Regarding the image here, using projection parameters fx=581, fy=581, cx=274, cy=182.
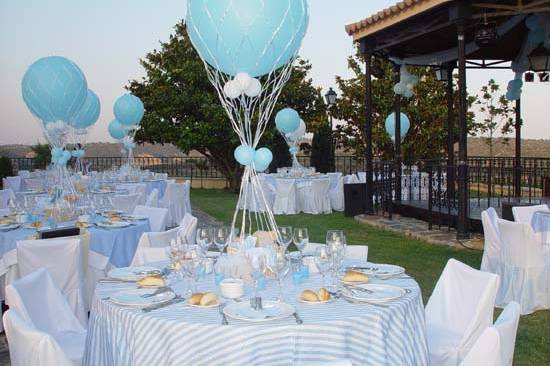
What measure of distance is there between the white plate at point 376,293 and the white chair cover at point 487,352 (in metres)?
0.78

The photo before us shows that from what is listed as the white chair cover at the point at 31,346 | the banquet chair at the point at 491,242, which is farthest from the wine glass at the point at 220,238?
the banquet chair at the point at 491,242

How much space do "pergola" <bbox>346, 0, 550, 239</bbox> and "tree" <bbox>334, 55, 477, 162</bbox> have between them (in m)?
6.46

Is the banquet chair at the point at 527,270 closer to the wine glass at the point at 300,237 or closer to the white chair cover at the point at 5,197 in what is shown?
the wine glass at the point at 300,237

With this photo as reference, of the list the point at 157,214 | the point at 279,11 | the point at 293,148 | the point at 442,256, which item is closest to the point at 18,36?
the point at 293,148

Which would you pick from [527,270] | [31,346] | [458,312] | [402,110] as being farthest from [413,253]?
[402,110]

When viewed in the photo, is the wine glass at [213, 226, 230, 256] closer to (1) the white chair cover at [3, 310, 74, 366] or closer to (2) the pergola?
(1) the white chair cover at [3, 310, 74, 366]

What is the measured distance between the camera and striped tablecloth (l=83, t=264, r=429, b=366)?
2.46 metres

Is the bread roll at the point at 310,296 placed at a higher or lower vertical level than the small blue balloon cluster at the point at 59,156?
lower

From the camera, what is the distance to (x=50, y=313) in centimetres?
346

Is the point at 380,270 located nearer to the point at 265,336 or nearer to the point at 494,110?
the point at 265,336

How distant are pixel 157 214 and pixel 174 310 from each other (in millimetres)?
3967

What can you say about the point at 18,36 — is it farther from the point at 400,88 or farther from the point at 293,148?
the point at 400,88

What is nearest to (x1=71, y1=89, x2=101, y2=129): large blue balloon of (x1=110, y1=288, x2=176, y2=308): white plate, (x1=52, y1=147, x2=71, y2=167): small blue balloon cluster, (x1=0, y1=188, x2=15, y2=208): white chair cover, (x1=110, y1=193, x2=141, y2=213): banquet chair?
(x1=0, y1=188, x2=15, y2=208): white chair cover

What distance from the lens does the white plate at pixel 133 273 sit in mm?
3326
